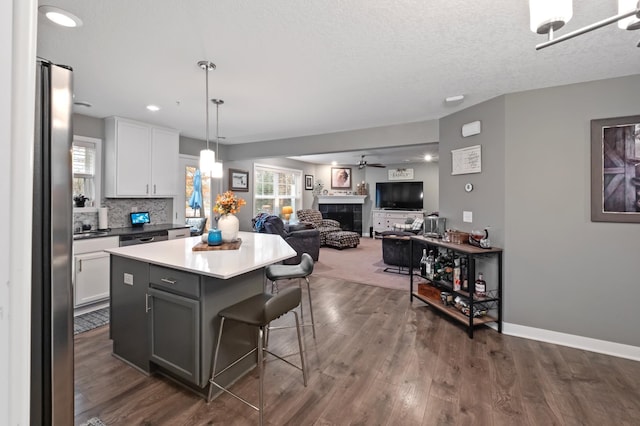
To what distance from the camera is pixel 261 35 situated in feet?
6.12

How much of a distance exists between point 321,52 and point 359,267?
4125 millimetres

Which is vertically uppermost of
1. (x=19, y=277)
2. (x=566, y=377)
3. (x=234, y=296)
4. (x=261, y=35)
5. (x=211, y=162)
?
(x=261, y=35)

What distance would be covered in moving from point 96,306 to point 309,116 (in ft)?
11.1

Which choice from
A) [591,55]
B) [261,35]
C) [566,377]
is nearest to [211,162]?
[261,35]

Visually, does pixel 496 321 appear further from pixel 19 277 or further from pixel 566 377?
pixel 19 277

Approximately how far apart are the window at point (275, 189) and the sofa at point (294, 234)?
166 cm

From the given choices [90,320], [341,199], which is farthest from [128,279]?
[341,199]

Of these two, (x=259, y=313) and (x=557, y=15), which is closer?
(x=557, y=15)

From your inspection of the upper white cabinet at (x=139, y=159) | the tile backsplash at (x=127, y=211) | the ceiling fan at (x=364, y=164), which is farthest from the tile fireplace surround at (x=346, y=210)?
the upper white cabinet at (x=139, y=159)

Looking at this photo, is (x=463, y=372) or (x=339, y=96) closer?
(x=463, y=372)

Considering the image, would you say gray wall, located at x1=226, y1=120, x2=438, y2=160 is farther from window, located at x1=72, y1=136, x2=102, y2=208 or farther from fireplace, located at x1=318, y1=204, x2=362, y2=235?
fireplace, located at x1=318, y1=204, x2=362, y2=235

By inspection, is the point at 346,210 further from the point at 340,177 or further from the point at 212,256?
the point at 212,256

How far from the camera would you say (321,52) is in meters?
2.08

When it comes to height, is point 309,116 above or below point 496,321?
above
